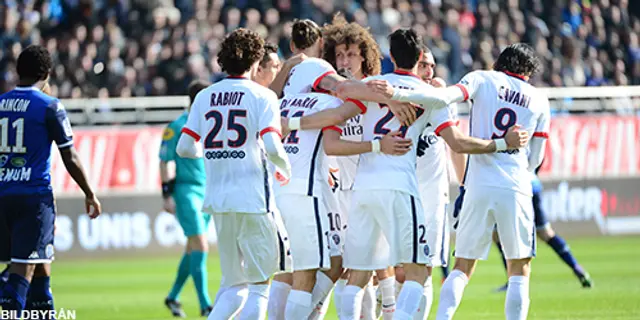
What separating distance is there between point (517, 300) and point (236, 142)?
8.97ft

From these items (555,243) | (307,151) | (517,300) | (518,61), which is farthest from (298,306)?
(555,243)

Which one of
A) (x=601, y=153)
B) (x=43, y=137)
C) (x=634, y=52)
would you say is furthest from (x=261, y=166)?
(x=634, y=52)

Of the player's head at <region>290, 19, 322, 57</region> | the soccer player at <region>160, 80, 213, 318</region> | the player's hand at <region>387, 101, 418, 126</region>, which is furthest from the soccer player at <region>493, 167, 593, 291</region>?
the player's hand at <region>387, 101, 418, 126</region>

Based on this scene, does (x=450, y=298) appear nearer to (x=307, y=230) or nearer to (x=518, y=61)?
(x=307, y=230)

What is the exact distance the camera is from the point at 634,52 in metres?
27.6

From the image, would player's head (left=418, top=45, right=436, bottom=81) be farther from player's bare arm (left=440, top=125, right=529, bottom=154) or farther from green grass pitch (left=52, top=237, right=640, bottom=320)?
green grass pitch (left=52, top=237, right=640, bottom=320)

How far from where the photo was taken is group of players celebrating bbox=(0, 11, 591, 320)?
826 centimetres

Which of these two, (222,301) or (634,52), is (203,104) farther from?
(634,52)

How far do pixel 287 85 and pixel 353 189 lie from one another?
111 cm

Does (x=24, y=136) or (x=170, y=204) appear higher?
(x=24, y=136)

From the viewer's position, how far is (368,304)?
9.65 meters

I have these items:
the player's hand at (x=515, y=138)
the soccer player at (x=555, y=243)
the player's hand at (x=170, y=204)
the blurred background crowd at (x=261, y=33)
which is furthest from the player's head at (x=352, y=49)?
the blurred background crowd at (x=261, y=33)

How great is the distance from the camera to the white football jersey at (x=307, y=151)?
29.0 feet

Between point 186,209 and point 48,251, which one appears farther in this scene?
A: point 186,209
